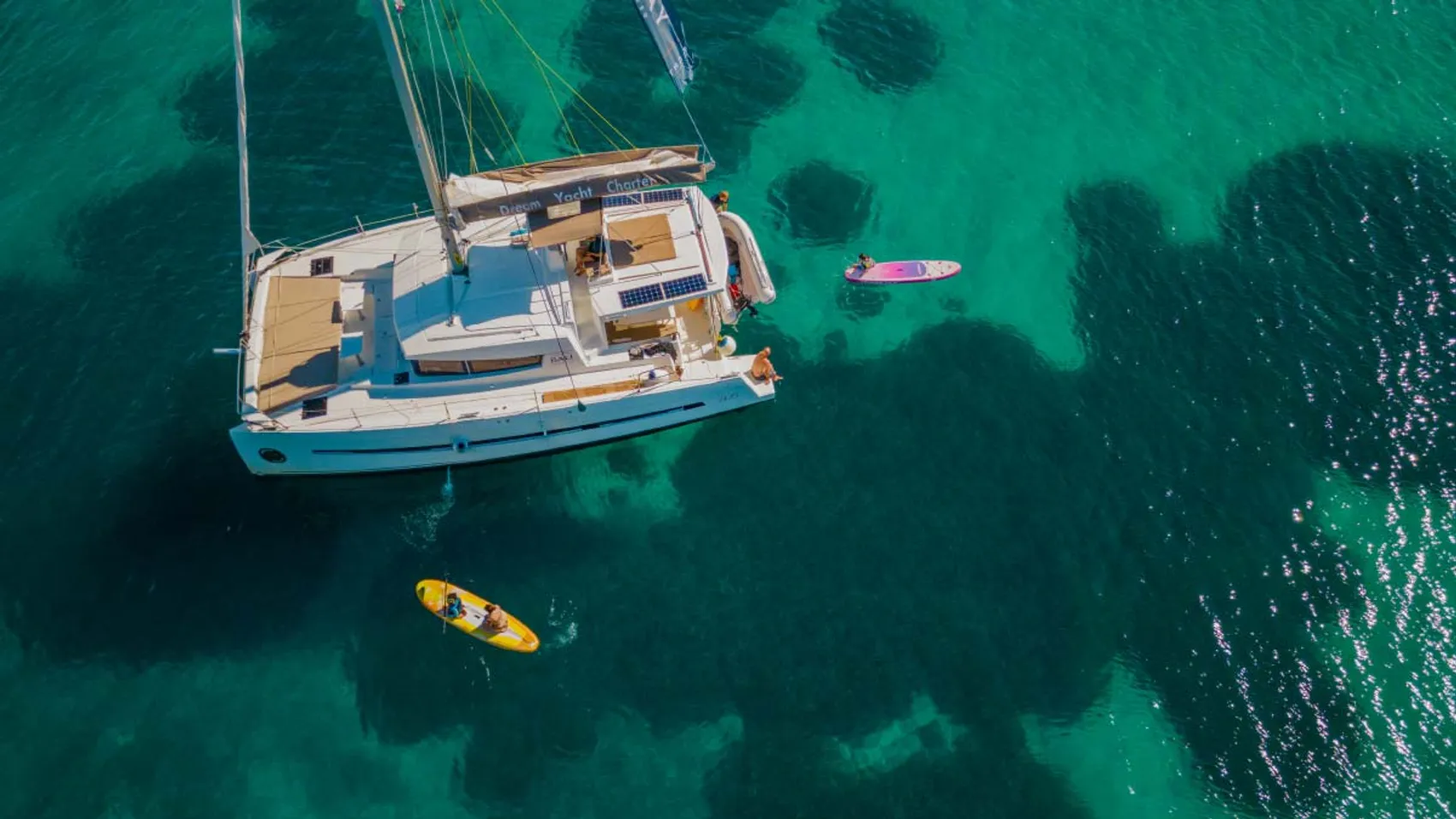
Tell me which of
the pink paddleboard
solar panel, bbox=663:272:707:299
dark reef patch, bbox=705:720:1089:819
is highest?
solar panel, bbox=663:272:707:299

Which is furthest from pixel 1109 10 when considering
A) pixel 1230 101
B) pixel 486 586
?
pixel 486 586

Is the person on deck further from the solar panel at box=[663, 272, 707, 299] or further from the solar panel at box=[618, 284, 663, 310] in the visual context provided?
the solar panel at box=[618, 284, 663, 310]

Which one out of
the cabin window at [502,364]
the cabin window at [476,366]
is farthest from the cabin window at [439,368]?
the cabin window at [502,364]

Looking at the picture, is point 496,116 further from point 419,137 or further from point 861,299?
point 861,299

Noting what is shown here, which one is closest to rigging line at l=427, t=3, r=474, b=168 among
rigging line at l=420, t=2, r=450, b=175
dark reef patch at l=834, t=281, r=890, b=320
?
rigging line at l=420, t=2, r=450, b=175

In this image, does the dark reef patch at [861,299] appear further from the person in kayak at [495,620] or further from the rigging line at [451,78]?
the person in kayak at [495,620]

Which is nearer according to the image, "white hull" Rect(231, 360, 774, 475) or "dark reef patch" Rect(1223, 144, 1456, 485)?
"white hull" Rect(231, 360, 774, 475)
